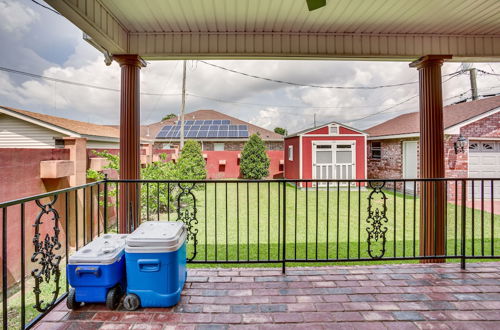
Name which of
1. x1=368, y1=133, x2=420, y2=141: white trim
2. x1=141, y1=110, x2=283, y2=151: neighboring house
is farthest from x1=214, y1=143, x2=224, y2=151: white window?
x1=368, y1=133, x2=420, y2=141: white trim

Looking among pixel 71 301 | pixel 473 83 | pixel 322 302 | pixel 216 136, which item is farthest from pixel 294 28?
pixel 473 83

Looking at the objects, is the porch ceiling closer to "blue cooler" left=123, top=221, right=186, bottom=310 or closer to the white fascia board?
"blue cooler" left=123, top=221, right=186, bottom=310

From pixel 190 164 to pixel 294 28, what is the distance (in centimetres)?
612

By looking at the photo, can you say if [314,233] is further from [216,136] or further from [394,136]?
[216,136]

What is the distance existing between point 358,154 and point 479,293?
8.89 meters

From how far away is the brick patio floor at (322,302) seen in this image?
180 centimetres

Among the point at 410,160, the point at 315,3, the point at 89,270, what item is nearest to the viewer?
the point at 89,270

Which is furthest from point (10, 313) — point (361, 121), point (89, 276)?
point (361, 121)

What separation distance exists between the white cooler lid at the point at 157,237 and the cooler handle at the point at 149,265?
0.35 feet

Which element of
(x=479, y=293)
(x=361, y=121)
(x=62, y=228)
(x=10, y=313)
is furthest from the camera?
(x=361, y=121)

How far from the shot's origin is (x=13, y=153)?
11.5ft

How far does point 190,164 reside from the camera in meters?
8.41

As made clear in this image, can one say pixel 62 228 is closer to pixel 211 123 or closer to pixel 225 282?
pixel 225 282

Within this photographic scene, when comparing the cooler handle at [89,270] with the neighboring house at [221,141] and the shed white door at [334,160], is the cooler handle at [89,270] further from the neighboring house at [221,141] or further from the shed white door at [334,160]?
the neighboring house at [221,141]
